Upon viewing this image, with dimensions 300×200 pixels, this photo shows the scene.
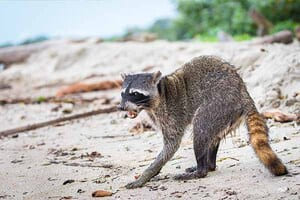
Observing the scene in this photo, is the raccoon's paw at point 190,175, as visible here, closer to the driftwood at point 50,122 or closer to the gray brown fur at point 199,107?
the gray brown fur at point 199,107

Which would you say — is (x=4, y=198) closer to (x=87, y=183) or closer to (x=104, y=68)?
(x=87, y=183)

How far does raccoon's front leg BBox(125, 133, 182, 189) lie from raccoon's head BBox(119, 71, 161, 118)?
0.39 m

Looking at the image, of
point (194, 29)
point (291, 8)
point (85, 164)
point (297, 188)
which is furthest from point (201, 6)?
point (297, 188)

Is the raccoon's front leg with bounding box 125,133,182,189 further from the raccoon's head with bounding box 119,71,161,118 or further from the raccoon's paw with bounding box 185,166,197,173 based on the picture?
the raccoon's head with bounding box 119,71,161,118

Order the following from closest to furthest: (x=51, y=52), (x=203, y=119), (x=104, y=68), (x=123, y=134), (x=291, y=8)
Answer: (x=203, y=119) < (x=123, y=134) < (x=104, y=68) < (x=51, y=52) < (x=291, y=8)

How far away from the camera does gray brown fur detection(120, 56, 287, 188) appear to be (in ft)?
17.8

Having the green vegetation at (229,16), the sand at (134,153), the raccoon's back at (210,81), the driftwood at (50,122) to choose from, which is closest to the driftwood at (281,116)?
the sand at (134,153)

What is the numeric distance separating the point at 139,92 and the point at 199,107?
59cm

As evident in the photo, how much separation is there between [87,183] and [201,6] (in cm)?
1754

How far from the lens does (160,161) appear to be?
5.66m

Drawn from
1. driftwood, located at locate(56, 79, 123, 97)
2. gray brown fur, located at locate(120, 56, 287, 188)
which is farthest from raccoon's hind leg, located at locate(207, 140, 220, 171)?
driftwood, located at locate(56, 79, 123, 97)

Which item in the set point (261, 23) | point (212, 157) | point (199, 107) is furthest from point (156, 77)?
point (261, 23)

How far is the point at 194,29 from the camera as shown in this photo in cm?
2283

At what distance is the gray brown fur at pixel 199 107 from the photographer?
17.8ft
